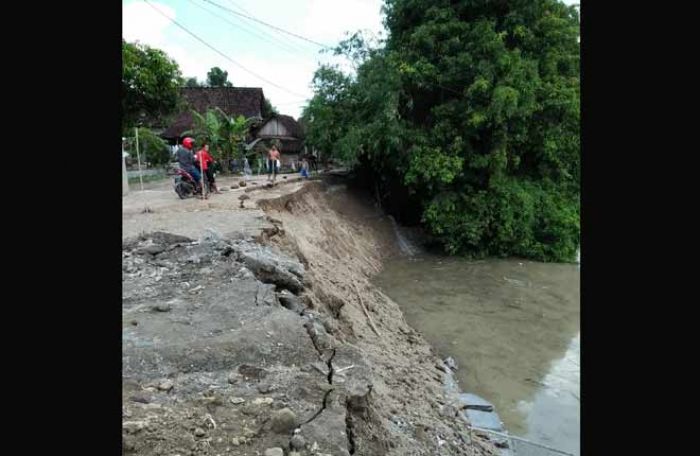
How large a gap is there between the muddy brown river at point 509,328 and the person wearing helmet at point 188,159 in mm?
5819

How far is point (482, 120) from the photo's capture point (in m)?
13.4

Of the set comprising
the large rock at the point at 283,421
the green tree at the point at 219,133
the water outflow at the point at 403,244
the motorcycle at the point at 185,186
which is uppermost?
the green tree at the point at 219,133

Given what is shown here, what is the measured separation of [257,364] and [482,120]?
37.3 ft

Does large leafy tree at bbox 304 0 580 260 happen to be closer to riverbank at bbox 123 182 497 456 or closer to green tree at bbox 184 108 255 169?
green tree at bbox 184 108 255 169

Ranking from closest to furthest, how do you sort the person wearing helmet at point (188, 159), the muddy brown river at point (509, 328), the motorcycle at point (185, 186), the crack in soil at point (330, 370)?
the crack in soil at point (330, 370) → the muddy brown river at point (509, 328) → the person wearing helmet at point (188, 159) → the motorcycle at point (185, 186)

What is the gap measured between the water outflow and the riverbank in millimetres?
8429

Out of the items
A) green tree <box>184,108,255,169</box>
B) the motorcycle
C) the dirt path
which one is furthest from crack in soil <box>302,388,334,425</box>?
green tree <box>184,108,255,169</box>

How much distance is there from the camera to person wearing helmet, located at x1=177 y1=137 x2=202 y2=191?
1091cm

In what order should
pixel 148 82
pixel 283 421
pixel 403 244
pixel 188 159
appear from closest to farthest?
pixel 283 421 < pixel 188 159 < pixel 148 82 < pixel 403 244

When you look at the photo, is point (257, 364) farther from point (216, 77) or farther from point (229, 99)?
point (216, 77)

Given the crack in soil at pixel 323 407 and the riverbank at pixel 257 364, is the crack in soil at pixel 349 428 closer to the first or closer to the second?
the riverbank at pixel 257 364

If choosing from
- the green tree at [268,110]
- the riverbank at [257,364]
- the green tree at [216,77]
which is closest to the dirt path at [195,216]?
the riverbank at [257,364]

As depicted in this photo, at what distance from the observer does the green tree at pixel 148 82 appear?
13.2 m

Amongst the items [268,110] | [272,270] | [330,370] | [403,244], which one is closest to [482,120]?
[403,244]
